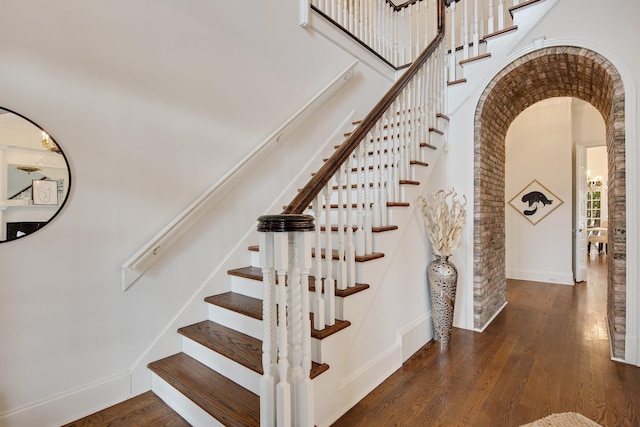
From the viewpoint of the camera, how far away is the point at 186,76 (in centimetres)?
219

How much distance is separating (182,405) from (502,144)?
409 cm

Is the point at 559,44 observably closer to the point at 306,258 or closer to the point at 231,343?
the point at 306,258

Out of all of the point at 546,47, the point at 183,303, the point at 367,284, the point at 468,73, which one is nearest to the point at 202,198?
the point at 183,303

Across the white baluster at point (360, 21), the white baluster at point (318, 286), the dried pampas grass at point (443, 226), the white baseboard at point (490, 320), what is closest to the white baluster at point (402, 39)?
the white baluster at point (360, 21)

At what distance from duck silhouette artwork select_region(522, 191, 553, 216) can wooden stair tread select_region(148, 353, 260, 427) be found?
5.44 m

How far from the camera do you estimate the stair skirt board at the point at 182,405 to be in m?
1.56

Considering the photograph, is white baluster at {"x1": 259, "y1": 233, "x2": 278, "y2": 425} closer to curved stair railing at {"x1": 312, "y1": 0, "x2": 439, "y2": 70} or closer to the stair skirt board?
the stair skirt board

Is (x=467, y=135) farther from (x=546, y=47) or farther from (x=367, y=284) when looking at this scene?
(x=367, y=284)

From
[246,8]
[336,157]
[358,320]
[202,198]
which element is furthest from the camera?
[246,8]

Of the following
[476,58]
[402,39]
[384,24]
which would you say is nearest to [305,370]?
[476,58]

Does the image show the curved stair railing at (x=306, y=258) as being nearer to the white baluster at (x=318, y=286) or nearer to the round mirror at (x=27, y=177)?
the white baluster at (x=318, y=286)

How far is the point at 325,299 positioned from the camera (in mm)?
1735

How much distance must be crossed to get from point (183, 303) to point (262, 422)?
1.15 metres

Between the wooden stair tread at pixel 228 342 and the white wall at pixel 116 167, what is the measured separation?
0.20 m
